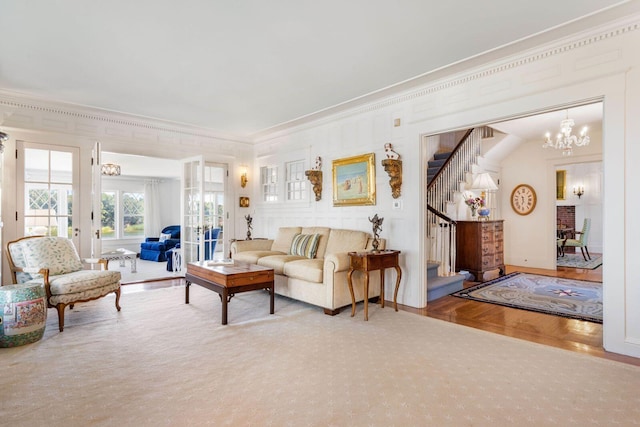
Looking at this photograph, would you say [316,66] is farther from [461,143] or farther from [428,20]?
[461,143]

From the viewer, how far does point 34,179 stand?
14.9 ft

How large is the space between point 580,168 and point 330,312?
10.3 m

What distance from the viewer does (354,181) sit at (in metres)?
4.96

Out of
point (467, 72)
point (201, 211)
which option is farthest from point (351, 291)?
point (201, 211)

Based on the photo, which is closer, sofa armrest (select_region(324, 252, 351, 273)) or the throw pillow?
sofa armrest (select_region(324, 252, 351, 273))

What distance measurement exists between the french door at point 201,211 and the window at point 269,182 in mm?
849

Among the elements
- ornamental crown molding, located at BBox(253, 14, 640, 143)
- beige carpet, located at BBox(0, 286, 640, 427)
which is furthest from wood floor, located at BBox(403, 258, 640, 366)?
ornamental crown molding, located at BBox(253, 14, 640, 143)

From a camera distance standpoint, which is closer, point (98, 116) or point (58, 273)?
point (58, 273)

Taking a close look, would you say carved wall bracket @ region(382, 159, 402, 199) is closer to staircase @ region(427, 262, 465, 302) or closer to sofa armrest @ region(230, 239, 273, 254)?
staircase @ region(427, 262, 465, 302)

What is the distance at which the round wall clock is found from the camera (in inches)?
A: 295

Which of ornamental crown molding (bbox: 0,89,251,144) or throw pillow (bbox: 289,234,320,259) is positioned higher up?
ornamental crown molding (bbox: 0,89,251,144)

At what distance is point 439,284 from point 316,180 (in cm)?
252

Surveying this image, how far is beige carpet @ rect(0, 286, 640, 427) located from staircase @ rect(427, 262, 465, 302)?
1.10 m

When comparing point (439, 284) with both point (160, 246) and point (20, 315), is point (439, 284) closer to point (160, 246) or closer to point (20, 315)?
point (20, 315)
